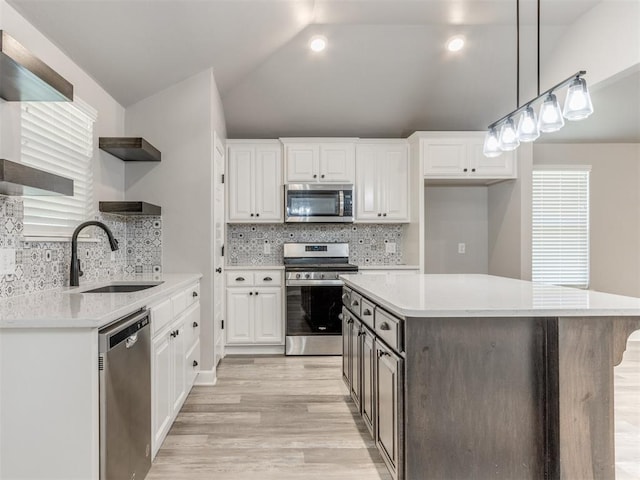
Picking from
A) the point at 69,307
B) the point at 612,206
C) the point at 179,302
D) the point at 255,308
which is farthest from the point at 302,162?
the point at 612,206

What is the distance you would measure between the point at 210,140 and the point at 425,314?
2518 mm

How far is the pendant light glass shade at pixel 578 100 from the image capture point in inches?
75.8

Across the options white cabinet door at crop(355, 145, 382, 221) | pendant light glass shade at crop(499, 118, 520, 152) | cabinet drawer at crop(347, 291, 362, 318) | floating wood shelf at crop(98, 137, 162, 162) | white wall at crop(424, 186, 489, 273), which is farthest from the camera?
white wall at crop(424, 186, 489, 273)

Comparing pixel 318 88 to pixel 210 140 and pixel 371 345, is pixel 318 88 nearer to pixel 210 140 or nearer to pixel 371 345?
pixel 210 140

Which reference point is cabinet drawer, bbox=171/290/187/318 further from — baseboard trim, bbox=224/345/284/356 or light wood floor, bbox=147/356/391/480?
baseboard trim, bbox=224/345/284/356

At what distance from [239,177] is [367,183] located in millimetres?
1415

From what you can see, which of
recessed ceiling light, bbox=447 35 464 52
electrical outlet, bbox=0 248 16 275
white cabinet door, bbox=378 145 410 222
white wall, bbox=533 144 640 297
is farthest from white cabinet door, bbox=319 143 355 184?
electrical outlet, bbox=0 248 16 275

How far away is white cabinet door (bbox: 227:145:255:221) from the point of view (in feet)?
14.5

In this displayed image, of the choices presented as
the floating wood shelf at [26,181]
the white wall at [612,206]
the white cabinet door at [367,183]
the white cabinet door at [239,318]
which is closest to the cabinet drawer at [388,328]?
the floating wood shelf at [26,181]

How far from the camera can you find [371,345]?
2229 millimetres

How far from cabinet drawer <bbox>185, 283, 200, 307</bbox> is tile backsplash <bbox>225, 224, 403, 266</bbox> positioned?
1.48 meters

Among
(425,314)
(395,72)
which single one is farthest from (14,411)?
(395,72)

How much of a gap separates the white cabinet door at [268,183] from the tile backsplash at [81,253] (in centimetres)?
129

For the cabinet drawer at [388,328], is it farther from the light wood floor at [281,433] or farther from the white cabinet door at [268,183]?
the white cabinet door at [268,183]
